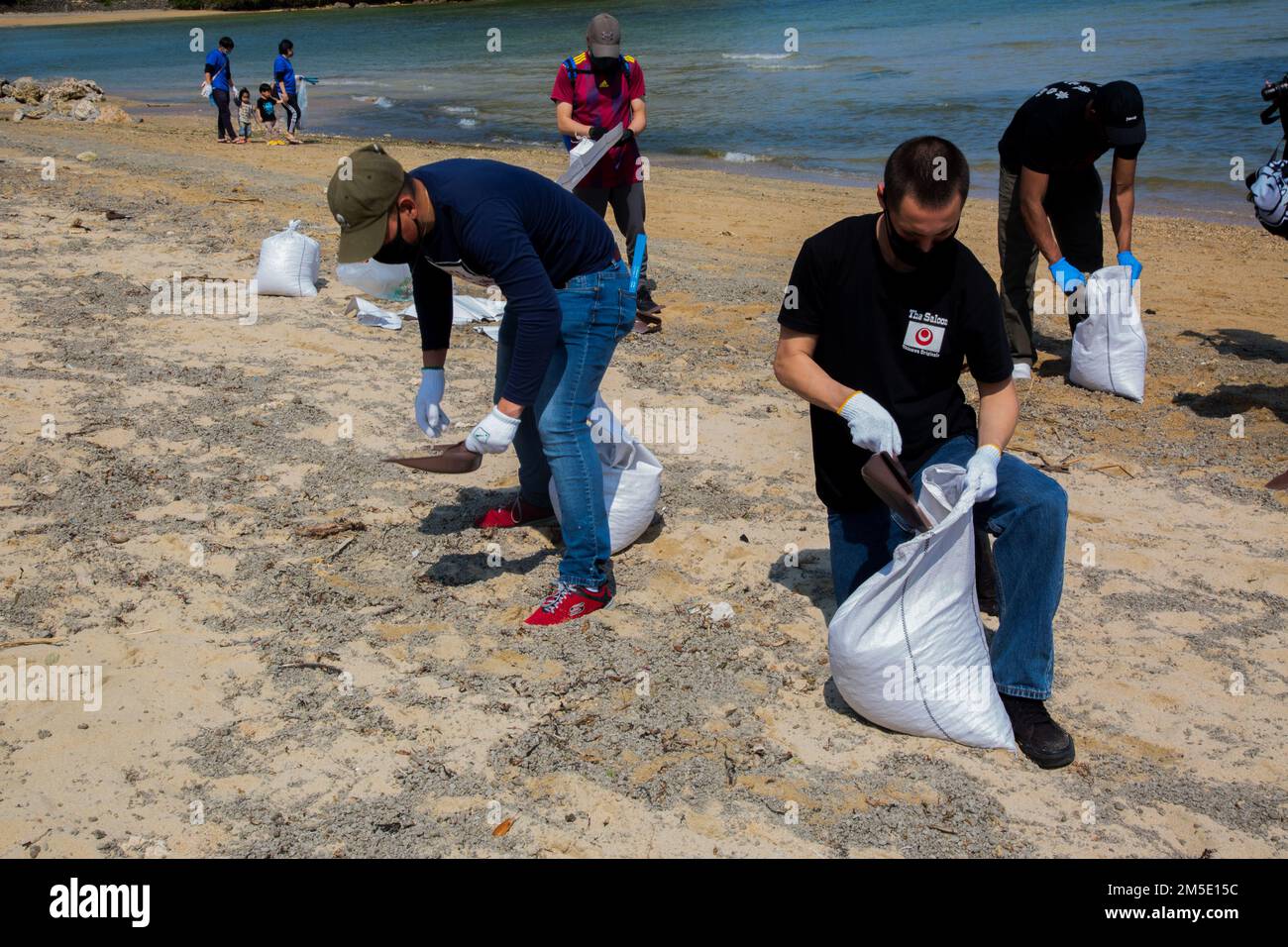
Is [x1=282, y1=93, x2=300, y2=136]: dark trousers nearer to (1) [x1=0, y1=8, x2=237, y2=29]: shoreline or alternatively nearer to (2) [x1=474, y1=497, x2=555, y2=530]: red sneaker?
(2) [x1=474, y1=497, x2=555, y2=530]: red sneaker

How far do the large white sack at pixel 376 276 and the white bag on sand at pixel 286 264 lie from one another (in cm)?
22

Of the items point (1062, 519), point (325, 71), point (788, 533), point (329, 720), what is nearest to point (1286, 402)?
point (788, 533)

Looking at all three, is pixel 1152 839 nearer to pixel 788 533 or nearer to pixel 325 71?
pixel 788 533

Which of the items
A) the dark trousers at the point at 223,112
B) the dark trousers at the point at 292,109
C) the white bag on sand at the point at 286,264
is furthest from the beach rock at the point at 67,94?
the white bag on sand at the point at 286,264

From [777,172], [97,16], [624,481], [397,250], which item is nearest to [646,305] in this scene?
[624,481]

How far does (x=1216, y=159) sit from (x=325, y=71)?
76.2ft

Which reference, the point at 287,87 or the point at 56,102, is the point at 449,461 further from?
Result: the point at 56,102

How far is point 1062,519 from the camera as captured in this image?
2785 millimetres

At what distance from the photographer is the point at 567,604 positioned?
11.5 feet

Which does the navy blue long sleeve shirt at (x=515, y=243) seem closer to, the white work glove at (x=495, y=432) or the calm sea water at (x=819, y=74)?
the white work glove at (x=495, y=432)

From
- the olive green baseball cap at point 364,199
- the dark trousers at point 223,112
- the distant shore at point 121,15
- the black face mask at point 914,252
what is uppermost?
the distant shore at point 121,15

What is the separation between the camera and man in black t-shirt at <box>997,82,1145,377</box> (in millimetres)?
5172

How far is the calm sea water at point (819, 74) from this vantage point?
14.1 meters

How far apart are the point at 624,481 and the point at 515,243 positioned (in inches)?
41.6
